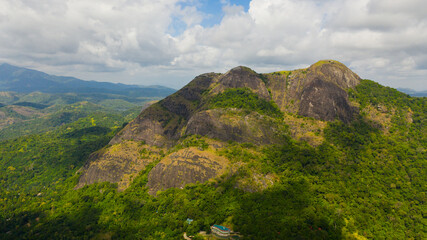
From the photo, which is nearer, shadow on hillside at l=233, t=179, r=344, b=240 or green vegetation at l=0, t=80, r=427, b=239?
shadow on hillside at l=233, t=179, r=344, b=240

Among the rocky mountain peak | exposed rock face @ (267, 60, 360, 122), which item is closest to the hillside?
exposed rock face @ (267, 60, 360, 122)

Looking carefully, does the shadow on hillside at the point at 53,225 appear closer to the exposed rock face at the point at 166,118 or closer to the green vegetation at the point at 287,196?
the green vegetation at the point at 287,196

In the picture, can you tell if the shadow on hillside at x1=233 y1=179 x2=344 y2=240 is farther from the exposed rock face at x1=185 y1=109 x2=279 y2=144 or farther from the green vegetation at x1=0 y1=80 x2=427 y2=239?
the exposed rock face at x1=185 y1=109 x2=279 y2=144

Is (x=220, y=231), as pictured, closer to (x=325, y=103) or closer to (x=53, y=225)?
(x=53, y=225)

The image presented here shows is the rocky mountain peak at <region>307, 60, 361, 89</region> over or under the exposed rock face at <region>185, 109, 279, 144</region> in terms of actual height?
over

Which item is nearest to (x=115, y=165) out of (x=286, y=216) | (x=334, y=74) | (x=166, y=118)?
(x=166, y=118)

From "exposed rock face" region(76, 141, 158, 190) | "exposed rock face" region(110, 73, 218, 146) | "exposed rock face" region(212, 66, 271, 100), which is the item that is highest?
"exposed rock face" region(212, 66, 271, 100)

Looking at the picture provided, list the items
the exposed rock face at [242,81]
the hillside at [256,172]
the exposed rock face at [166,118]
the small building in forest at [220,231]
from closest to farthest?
the small building in forest at [220,231], the hillside at [256,172], the exposed rock face at [166,118], the exposed rock face at [242,81]

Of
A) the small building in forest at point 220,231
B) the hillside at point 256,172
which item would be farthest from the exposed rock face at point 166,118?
the small building in forest at point 220,231
